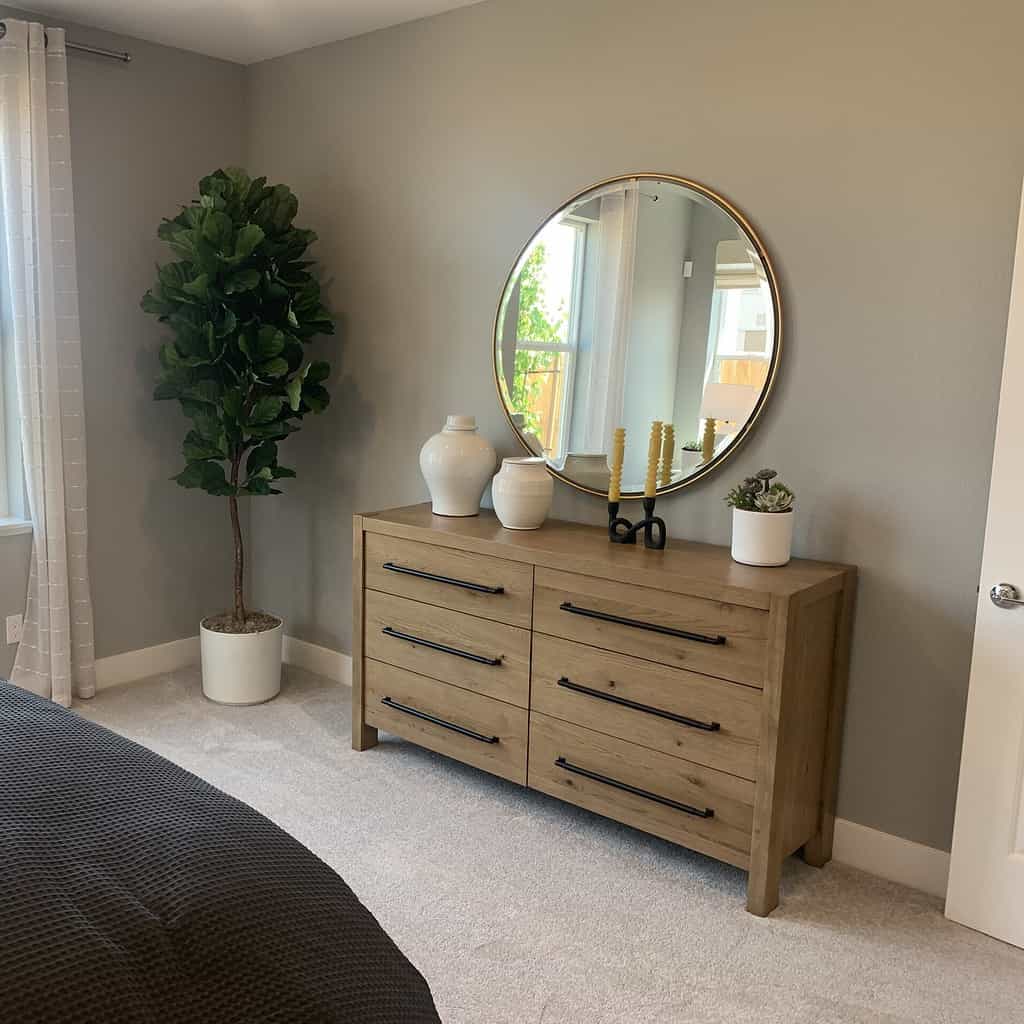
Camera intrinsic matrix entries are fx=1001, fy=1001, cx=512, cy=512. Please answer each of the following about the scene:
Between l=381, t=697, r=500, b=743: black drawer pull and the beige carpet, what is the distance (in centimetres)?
18

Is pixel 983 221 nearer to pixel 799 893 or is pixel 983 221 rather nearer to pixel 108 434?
pixel 799 893

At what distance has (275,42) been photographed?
12.1ft

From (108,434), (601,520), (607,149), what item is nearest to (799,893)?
(601,520)

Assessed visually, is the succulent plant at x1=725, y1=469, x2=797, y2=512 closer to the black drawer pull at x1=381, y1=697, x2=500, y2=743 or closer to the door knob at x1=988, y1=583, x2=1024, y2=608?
the door knob at x1=988, y1=583, x2=1024, y2=608

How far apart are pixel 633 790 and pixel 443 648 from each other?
2.38ft

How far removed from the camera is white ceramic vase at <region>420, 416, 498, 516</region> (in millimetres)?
3148

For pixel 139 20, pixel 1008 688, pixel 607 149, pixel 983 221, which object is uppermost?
pixel 139 20

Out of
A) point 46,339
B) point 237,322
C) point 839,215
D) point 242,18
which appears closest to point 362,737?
point 237,322

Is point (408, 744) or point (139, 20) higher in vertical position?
point (139, 20)

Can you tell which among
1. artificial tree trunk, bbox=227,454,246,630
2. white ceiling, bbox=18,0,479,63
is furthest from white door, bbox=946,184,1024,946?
artificial tree trunk, bbox=227,454,246,630

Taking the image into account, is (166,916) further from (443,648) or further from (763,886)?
(443,648)

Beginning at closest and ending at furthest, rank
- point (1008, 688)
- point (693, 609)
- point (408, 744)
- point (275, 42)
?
point (1008, 688)
point (693, 609)
point (408, 744)
point (275, 42)

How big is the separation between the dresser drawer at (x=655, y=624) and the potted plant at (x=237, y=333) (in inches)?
A: 48.8

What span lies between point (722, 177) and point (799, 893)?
6.30ft
